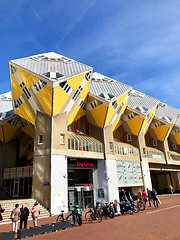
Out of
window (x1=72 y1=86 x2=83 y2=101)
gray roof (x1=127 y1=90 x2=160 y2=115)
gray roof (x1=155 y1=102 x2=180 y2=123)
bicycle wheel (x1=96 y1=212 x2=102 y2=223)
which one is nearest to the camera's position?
bicycle wheel (x1=96 y1=212 x2=102 y2=223)

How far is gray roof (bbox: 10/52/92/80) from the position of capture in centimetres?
2271

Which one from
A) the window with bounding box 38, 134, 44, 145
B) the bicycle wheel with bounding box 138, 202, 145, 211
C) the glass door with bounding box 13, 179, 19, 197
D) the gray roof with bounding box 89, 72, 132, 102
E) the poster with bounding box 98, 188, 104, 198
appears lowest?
the bicycle wheel with bounding box 138, 202, 145, 211

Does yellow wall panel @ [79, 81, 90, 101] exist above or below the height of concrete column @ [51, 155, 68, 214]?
above

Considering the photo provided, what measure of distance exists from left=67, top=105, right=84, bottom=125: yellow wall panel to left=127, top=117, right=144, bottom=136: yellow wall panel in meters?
10.5

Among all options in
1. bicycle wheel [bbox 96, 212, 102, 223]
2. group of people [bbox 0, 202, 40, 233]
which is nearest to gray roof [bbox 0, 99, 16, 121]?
group of people [bbox 0, 202, 40, 233]

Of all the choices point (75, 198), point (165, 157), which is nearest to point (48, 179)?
point (75, 198)

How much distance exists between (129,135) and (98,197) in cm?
1430

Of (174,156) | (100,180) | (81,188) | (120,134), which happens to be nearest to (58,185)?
(81,188)

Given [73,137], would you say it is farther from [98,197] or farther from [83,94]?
[98,197]

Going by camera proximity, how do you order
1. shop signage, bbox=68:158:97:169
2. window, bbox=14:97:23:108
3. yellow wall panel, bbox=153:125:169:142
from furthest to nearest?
yellow wall panel, bbox=153:125:169:142
window, bbox=14:97:23:108
shop signage, bbox=68:158:97:169

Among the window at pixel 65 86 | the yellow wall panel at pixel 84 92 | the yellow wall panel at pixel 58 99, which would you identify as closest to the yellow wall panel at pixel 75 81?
the window at pixel 65 86

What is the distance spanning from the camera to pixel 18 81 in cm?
2388

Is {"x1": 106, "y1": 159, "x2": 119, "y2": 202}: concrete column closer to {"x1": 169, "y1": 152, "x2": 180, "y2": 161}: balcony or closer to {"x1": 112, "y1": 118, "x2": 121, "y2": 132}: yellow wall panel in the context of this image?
{"x1": 112, "y1": 118, "x2": 121, "y2": 132}: yellow wall panel

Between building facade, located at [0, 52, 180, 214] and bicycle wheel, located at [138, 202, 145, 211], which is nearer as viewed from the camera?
bicycle wheel, located at [138, 202, 145, 211]
